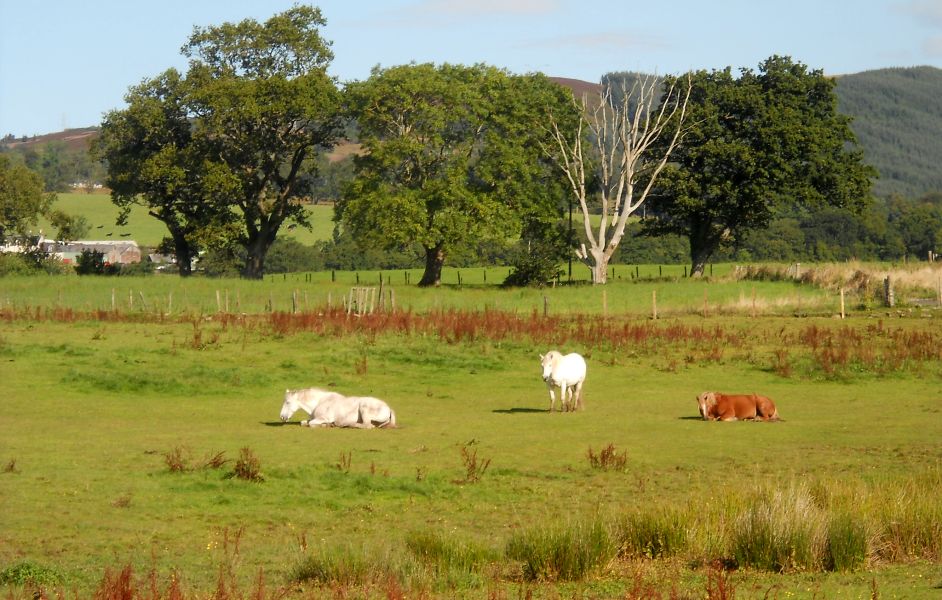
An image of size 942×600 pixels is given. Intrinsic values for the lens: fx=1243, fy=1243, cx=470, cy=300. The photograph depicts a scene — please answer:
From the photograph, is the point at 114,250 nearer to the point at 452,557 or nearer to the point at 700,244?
the point at 700,244

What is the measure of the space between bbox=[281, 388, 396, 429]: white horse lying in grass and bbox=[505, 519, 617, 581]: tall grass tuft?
37.5 feet

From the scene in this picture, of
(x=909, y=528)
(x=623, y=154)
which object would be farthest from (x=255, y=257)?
(x=909, y=528)

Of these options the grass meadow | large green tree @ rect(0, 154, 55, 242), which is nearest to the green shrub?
Result: the grass meadow

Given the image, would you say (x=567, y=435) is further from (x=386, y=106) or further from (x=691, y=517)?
(x=386, y=106)

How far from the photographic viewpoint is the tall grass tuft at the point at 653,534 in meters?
14.0

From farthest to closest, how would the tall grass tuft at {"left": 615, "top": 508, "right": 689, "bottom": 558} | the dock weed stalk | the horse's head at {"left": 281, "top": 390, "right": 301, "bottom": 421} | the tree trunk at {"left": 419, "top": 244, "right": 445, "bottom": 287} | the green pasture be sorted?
the tree trunk at {"left": 419, "top": 244, "right": 445, "bottom": 287}, the green pasture, the horse's head at {"left": 281, "top": 390, "right": 301, "bottom": 421}, the dock weed stalk, the tall grass tuft at {"left": 615, "top": 508, "right": 689, "bottom": 558}

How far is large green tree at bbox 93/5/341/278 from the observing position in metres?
79.6

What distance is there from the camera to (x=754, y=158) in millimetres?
76938

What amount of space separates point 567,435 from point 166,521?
9595 millimetres

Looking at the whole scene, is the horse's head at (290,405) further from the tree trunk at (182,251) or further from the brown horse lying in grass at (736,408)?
the tree trunk at (182,251)

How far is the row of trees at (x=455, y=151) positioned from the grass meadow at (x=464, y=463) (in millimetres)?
33016

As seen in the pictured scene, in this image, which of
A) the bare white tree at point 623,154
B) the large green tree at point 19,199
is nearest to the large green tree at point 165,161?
the large green tree at point 19,199

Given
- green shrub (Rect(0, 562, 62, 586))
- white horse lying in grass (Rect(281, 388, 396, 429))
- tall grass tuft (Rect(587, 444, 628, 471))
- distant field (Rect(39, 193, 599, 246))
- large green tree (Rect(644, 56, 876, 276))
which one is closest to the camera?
green shrub (Rect(0, 562, 62, 586))

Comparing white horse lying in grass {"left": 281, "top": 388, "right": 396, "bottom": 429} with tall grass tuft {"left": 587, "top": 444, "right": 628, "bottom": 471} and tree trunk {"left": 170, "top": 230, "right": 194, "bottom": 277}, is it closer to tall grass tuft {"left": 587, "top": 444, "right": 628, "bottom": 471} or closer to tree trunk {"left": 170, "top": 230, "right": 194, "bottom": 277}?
tall grass tuft {"left": 587, "top": 444, "right": 628, "bottom": 471}
